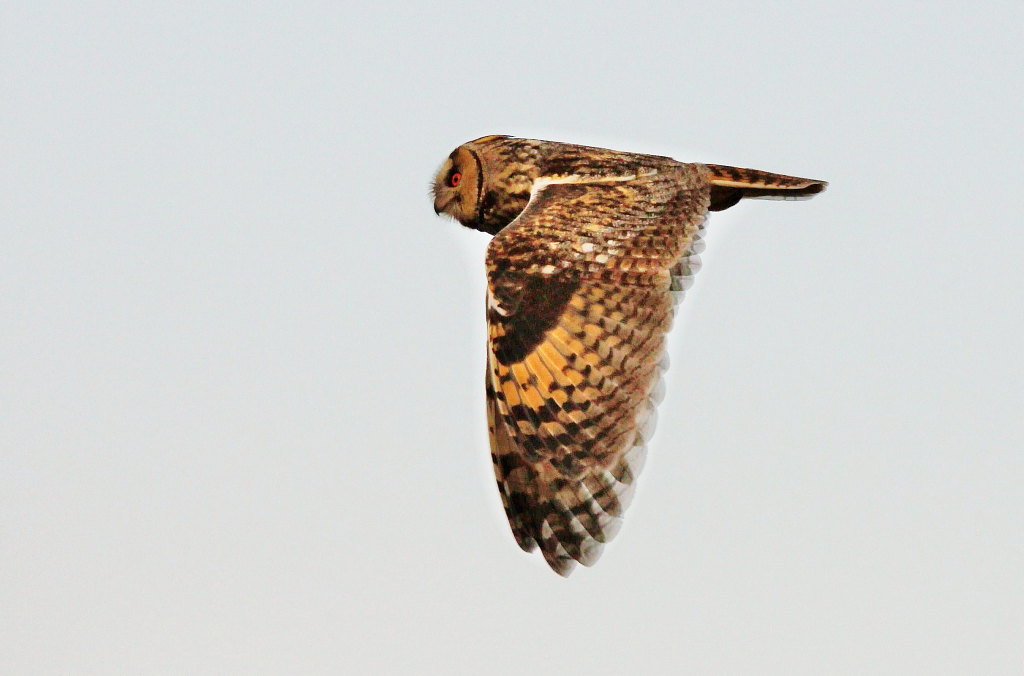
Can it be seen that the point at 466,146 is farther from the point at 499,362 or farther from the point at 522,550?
the point at 522,550

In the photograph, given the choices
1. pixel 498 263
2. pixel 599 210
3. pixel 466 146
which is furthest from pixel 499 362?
pixel 466 146

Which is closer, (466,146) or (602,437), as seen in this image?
(602,437)

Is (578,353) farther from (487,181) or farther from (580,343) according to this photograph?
(487,181)

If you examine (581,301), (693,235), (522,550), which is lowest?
(522,550)

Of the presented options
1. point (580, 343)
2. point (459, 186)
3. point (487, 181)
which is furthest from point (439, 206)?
point (580, 343)

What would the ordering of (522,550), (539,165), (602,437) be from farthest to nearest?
(539,165) < (522,550) < (602,437)

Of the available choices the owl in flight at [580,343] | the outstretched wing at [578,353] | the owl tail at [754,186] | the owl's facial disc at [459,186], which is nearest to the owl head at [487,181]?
the owl's facial disc at [459,186]

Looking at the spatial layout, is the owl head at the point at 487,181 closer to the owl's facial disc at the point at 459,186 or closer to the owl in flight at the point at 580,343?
the owl's facial disc at the point at 459,186
